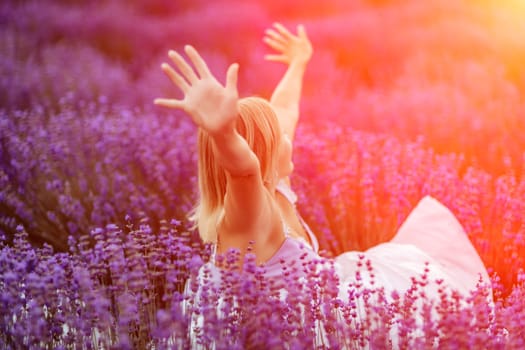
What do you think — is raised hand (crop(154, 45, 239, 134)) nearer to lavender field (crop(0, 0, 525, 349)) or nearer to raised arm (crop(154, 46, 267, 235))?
raised arm (crop(154, 46, 267, 235))

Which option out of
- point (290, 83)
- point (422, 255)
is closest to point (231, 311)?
point (422, 255)

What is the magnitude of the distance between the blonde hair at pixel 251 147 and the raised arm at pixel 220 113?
28 centimetres

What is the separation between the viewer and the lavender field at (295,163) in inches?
71.7

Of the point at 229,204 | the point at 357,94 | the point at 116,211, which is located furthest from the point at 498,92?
the point at 229,204

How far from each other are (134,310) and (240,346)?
0.32 m

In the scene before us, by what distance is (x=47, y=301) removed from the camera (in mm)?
1882

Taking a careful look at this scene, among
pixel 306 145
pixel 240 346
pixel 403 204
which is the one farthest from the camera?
pixel 306 145

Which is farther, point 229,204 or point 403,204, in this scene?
point 403,204

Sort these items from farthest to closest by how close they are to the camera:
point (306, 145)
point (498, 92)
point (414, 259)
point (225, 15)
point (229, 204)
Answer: point (225, 15)
point (498, 92)
point (306, 145)
point (414, 259)
point (229, 204)

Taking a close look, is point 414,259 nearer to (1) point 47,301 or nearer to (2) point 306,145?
(2) point 306,145

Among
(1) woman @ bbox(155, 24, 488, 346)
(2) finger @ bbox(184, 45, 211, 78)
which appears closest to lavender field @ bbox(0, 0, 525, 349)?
(1) woman @ bbox(155, 24, 488, 346)

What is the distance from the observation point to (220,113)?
6.11 ft

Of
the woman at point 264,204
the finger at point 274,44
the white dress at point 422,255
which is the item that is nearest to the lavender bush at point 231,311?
the woman at point 264,204

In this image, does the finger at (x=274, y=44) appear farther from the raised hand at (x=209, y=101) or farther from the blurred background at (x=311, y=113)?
the raised hand at (x=209, y=101)
